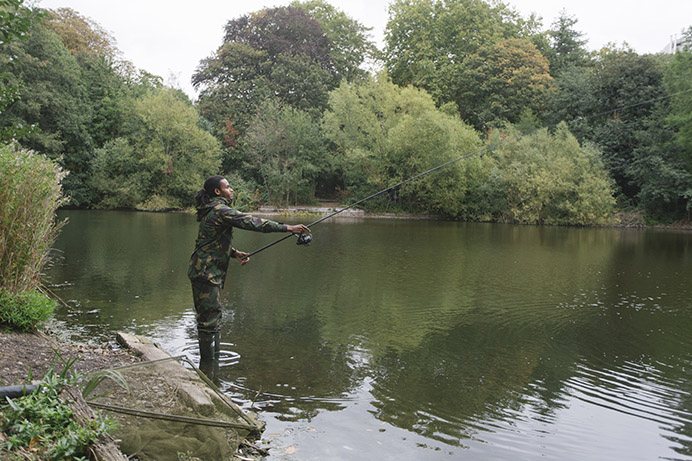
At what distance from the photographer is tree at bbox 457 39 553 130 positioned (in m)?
46.2

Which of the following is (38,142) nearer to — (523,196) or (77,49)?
(77,49)

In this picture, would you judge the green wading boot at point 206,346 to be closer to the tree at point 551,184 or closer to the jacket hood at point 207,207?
the jacket hood at point 207,207

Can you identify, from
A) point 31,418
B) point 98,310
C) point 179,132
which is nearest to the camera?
point 31,418

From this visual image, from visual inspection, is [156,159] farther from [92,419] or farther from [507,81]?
[92,419]

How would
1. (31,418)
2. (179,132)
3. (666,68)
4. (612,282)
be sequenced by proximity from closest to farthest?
(31,418) → (612,282) → (666,68) → (179,132)

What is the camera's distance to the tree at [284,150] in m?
42.4

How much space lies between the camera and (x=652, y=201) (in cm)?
3750

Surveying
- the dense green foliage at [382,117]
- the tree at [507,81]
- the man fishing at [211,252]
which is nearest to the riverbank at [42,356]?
the man fishing at [211,252]

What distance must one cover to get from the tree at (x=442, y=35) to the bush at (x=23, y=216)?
45398 mm

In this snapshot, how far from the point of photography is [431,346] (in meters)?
7.34

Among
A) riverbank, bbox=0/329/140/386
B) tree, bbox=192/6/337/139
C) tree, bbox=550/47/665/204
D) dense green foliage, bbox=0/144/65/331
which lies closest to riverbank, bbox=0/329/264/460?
riverbank, bbox=0/329/140/386

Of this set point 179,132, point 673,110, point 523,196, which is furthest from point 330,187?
point 673,110

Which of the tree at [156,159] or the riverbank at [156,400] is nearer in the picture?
the riverbank at [156,400]

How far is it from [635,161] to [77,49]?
45837 millimetres
